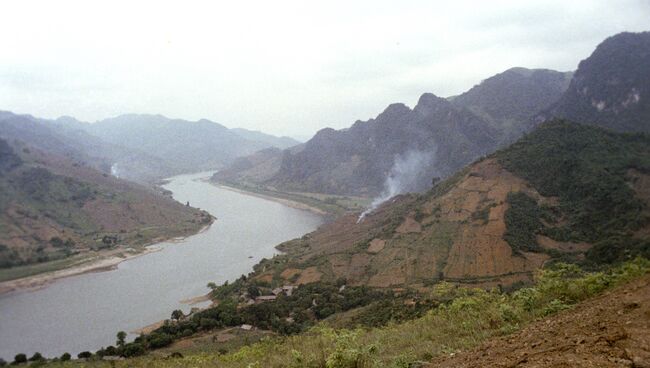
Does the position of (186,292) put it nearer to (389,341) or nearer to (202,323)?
(202,323)

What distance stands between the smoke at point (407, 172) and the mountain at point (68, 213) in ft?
243

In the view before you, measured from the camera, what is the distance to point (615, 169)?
69062 millimetres

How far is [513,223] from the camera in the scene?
60812mm

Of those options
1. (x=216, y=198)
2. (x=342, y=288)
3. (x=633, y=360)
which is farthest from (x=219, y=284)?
(x=216, y=198)

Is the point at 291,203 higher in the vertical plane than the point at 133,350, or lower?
higher

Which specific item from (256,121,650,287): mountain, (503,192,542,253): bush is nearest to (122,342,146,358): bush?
(256,121,650,287): mountain

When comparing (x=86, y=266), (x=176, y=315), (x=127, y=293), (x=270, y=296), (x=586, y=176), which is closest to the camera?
(x=176, y=315)

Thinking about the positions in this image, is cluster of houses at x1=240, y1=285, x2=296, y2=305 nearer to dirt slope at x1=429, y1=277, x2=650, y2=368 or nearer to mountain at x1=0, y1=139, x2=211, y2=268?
dirt slope at x1=429, y1=277, x2=650, y2=368

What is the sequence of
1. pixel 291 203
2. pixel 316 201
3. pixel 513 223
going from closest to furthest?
pixel 513 223 < pixel 316 201 < pixel 291 203

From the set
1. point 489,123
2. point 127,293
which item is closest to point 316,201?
point 489,123

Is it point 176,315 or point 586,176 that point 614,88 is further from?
point 176,315

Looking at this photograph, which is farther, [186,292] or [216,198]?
[216,198]

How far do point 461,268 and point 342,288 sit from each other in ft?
47.9

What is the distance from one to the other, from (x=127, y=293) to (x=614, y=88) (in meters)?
146
